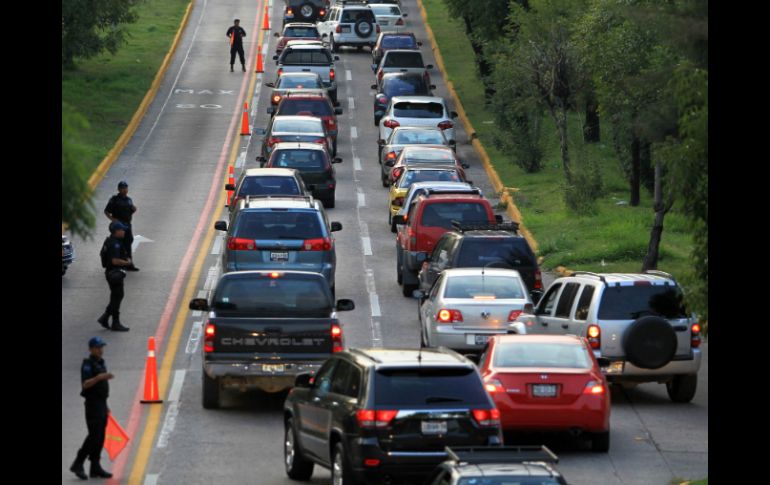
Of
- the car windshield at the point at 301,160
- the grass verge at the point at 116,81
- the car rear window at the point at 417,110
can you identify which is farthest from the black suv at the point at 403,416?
the car rear window at the point at 417,110

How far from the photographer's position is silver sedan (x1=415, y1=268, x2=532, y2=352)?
911 inches

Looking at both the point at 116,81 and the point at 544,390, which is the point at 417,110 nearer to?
the point at 116,81

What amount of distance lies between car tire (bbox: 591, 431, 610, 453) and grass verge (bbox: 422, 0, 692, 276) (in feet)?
25.6

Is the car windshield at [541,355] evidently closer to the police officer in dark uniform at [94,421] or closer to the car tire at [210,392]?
the car tire at [210,392]

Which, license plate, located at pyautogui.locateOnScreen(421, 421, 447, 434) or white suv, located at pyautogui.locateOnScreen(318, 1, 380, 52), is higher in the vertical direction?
license plate, located at pyautogui.locateOnScreen(421, 421, 447, 434)

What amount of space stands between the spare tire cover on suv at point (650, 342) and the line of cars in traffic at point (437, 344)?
18mm

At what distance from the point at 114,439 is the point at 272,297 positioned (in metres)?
3.41

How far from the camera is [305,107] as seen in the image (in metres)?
47.6

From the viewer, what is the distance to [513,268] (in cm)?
2616

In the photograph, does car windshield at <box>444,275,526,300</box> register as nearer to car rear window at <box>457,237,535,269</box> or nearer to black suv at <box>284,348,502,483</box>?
car rear window at <box>457,237,535,269</box>

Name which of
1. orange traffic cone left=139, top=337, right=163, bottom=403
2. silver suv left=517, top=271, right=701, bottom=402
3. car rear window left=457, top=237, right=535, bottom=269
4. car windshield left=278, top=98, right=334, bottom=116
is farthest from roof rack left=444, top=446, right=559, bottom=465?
car windshield left=278, top=98, right=334, bottom=116

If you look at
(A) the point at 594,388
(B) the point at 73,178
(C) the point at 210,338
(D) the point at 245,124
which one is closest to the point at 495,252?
(C) the point at 210,338

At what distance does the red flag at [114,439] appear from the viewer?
17797mm
